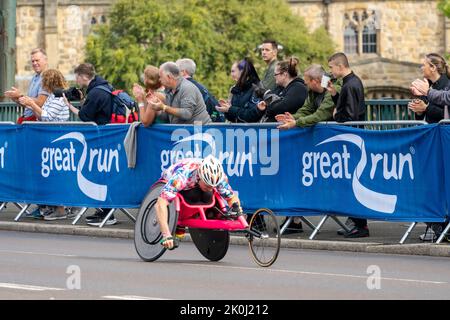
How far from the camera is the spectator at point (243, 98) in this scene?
23.8m

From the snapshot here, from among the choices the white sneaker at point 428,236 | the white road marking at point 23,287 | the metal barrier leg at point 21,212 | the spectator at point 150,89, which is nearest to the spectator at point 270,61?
the spectator at point 150,89

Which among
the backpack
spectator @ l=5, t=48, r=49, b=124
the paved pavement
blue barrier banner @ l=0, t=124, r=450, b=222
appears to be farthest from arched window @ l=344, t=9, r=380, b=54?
the backpack

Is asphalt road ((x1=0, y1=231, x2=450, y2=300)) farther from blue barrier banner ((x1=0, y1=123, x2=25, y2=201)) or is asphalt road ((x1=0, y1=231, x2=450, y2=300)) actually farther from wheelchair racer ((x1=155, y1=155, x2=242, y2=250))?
blue barrier banner ((x1=0, y1=123, x2=25, y2=201))

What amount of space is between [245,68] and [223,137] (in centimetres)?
134

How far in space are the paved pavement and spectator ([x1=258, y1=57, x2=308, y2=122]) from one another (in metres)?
1.58

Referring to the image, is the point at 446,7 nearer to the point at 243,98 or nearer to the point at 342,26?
the point at 342,26

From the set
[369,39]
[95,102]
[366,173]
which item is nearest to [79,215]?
[95,102]

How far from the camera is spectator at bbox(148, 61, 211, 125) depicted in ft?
74.6

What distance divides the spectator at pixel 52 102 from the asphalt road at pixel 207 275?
13.2 ft

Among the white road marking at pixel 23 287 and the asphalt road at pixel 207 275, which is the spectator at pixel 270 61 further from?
the white road marking at pixel 23 287

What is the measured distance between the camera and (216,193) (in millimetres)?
19250

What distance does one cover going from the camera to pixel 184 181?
62.5ft
